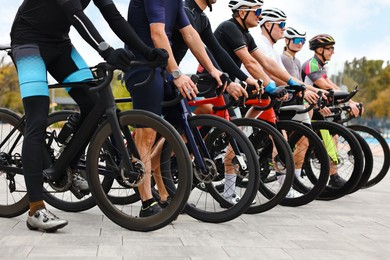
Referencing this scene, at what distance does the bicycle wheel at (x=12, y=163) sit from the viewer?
17.1 feet

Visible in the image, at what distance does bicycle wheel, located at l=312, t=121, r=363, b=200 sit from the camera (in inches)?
277

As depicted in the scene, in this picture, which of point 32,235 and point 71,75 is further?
point 71,75

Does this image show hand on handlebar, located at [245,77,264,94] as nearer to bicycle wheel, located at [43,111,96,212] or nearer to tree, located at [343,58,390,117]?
bicycle wheel, located at [43,111,96,212]

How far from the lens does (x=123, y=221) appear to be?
15.4 ft

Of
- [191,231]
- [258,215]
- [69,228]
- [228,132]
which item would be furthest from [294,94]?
[69,228]

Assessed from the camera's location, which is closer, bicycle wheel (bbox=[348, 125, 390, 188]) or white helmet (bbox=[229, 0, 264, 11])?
white helmet (bbox=[229, 0, 264, 11])

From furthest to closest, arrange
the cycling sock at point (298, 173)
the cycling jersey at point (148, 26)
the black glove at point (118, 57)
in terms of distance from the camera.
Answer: the cycling sock at point (298, 173), the cycling jersey at point (148, 26), the black glove at point (118, 57)

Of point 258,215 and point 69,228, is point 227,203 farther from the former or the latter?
point 69,228

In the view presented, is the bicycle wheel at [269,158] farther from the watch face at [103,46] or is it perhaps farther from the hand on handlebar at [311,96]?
the watch face at [103,46]

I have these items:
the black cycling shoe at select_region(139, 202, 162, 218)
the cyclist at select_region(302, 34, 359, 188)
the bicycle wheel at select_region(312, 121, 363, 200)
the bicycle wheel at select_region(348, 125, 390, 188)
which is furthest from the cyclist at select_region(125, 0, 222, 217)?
the bicycle wheel at select_region(348, 125, 390, 188)

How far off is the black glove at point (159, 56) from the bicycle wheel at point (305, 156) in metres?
2.15

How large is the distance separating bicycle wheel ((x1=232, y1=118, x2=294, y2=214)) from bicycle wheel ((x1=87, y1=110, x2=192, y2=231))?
1159 millimetres

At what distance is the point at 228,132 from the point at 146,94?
0.65 meters

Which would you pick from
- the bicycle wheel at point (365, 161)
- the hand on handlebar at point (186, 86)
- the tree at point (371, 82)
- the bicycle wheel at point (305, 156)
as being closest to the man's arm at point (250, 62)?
the bicycle wheel at point (305, 156)
